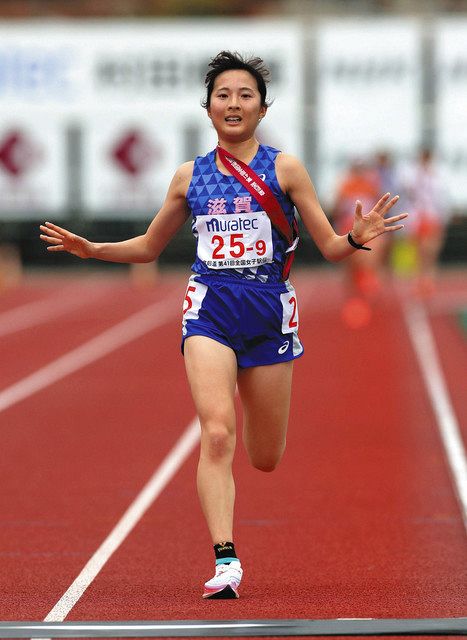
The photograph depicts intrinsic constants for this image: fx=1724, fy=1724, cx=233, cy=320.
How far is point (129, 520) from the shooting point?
28.7ft

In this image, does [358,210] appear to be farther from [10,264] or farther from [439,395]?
[10,264]

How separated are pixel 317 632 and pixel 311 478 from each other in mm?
4209

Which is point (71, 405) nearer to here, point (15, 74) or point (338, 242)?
point (338, 242)

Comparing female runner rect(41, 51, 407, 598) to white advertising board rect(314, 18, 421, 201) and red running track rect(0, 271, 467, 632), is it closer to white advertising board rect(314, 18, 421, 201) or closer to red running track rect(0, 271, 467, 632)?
red running track rect(0, 271, 467, 632)

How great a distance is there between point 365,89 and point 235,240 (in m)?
28.5

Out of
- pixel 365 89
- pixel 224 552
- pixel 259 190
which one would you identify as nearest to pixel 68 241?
pixel 259 190

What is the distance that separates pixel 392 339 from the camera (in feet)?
63.2

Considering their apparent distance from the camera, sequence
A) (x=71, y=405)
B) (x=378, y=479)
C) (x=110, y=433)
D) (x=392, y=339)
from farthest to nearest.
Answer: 1. (x=392, y=339)
2. (x=71, y=405)
3. (x=110, y=433)
4. (x=378, y=479)

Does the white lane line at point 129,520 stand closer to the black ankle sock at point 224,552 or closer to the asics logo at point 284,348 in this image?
the black ankle sock at point 224,552

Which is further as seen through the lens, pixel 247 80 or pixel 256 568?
pixel 256 568

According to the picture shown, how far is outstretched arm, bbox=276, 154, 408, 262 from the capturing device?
6.75 m

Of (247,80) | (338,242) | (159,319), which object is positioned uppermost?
(247,80)

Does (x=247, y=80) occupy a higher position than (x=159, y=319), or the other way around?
(x=247, y=80)

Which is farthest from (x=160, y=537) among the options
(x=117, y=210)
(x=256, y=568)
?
(x=117, y=210)
